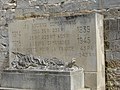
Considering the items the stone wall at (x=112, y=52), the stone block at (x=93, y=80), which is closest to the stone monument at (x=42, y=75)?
the stone block at (x=93, y=80)

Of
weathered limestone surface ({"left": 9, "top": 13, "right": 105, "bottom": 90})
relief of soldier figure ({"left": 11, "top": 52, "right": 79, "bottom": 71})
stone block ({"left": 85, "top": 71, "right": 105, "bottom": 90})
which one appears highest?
weathered limestone surface ({"left": 9, "top": 13, "right": 105, "bottom": 90})

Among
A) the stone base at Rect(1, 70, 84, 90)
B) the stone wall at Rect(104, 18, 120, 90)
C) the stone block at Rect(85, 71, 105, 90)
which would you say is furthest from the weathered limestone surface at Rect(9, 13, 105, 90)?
the stone base at Rect(1, 70, 84, 90)

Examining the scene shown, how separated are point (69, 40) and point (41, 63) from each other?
24.2 inches

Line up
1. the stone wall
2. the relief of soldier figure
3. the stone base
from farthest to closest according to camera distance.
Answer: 1. the stone wall
2. the relief of soldier figure
3. the stone base

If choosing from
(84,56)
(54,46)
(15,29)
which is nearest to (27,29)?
(15,29)

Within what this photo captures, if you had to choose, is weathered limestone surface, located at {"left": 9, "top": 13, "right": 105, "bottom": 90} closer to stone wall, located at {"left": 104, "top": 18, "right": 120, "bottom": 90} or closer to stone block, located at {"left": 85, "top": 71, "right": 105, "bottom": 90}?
stone block, located at {"left": 85, "top": 71, "right": 105, "bottom": 90}

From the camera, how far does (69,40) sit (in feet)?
13.9

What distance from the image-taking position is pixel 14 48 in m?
4.77

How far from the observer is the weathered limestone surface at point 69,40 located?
159 inches

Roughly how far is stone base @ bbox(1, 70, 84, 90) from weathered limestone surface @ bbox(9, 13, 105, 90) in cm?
29

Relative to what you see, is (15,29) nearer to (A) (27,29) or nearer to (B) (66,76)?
(A) (27,29)

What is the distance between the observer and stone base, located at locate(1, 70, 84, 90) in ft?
11.8

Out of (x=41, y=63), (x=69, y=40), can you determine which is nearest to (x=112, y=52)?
(x=69, y=40)

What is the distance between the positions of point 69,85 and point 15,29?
181 cm
